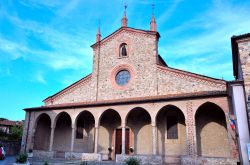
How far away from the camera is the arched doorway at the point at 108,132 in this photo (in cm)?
1759

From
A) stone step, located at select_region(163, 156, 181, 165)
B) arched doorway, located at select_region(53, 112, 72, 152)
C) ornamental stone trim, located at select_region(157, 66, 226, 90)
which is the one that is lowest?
stone step, located at select_region(163, 156, 181, 165)

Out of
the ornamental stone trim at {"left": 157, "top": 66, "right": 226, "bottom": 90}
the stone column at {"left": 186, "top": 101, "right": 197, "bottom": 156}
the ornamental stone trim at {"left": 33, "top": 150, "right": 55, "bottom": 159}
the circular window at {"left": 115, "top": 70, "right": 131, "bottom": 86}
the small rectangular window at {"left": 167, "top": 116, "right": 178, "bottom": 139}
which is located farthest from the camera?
the circular window at {"left": 115, "top": 70, "right": 131, "bottom": 86}

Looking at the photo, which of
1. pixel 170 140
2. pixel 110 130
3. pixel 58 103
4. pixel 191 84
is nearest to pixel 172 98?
pixel 191 84

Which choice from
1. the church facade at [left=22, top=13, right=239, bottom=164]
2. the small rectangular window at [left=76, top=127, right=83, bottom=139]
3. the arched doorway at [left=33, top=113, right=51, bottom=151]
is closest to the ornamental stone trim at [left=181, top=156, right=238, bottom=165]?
the church facade at [left=22, top=13, right=239, bottom=164]

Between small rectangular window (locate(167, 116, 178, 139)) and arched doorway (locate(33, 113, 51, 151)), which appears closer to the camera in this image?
small rectangular window (locate(167, 116, 178, 139))

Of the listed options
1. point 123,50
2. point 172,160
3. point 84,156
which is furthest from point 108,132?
point 123,50

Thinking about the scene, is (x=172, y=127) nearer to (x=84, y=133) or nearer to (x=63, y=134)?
(x=84, y=133)

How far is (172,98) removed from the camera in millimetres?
14180

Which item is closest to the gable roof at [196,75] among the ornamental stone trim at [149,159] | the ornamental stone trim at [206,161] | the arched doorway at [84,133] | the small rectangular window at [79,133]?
the ornamental stone trim at [206,161]

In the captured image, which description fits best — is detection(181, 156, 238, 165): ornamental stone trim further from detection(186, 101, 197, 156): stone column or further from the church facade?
detection(186, 101, 197, 156): stone column

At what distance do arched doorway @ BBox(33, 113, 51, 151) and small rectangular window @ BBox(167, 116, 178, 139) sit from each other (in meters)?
11.4

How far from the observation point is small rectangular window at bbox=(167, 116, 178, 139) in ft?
51.3

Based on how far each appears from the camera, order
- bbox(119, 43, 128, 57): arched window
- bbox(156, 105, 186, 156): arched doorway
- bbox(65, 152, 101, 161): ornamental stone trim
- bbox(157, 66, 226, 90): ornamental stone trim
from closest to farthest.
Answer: bbox(157, 66, 226, 90): ornamental stone trim
bbox(156, 105, 186, 156): arched doorway
bbox(65, 152, 101, 161): ornamental stone trim
bbox(119, 43, 128, 57): arched window

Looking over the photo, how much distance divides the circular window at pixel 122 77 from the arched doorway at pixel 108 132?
247cm
